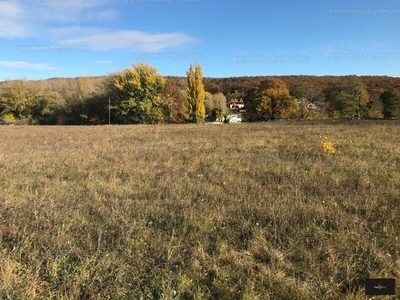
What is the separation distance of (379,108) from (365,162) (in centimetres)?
5349

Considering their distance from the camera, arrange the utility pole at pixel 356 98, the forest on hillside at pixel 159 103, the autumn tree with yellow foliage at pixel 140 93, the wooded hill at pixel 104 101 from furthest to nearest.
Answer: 1. the utility pole at pixel 356 98
2. the wooded hill at pixel 104 101
3. the forest on hillside at pixel 159 103
4. the autumn tree with yellow foliage at pixel 140 93

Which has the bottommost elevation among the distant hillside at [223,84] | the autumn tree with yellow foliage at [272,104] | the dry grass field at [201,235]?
the dry grass field at [201,235]

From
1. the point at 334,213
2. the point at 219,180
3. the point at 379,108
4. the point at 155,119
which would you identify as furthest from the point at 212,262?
the point at 379,108

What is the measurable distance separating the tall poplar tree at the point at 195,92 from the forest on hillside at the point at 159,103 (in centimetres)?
128

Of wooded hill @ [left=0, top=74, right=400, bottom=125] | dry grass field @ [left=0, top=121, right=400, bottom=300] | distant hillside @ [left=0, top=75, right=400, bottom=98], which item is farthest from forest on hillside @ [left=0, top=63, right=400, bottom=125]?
→ dry grass field @ [left=0, top=121, right=400, bottom=300]

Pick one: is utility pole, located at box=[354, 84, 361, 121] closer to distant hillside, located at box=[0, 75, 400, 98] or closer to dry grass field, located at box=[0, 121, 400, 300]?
distant hillside, located at box=[0, 75, 400, 98]

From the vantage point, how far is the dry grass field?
2.64 m

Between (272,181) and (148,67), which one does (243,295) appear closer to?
(272,181)

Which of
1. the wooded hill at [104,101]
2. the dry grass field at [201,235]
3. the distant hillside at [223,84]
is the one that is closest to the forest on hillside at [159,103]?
the wooded hill at [104,101]

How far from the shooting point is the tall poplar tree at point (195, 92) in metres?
46.4

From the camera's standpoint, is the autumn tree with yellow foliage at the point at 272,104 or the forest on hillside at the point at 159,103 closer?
the forest on hillside at the point at 159,103

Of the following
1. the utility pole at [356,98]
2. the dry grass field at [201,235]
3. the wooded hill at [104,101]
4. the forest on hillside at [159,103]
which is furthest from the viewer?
the utility pole at [356,98]

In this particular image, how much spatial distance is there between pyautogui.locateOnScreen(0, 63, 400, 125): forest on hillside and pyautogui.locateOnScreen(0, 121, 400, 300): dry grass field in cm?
4108

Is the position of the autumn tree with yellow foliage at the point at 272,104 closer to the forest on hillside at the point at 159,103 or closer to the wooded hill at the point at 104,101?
the forest on hillside at the point at 159,103
